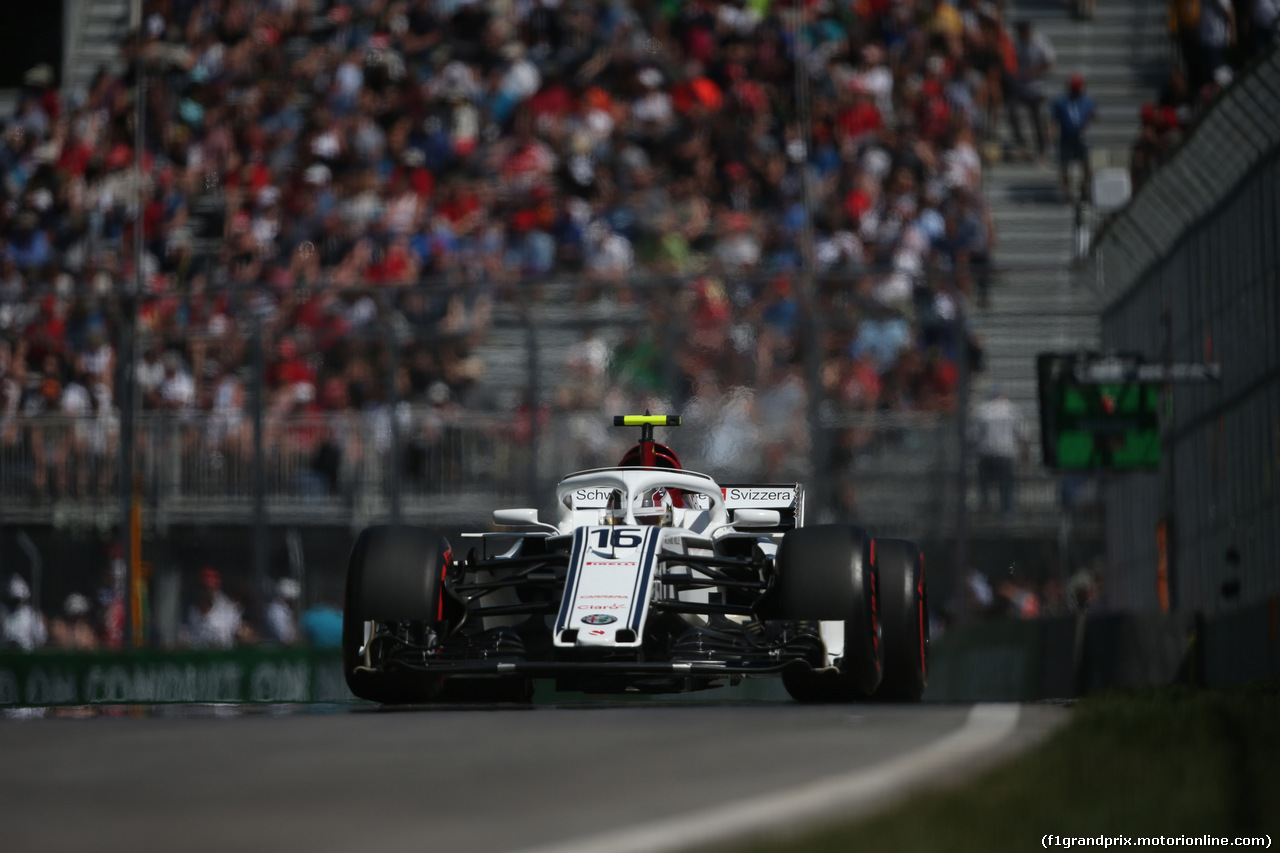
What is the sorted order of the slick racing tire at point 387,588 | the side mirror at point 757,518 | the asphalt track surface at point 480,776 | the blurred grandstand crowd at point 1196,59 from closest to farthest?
1. the asphalt track surface at point 480,776
2. the slick racing tire at point 387,588
3. the side mirror at point 757,518
4. the blurred grandstand crowd at point 1196,59

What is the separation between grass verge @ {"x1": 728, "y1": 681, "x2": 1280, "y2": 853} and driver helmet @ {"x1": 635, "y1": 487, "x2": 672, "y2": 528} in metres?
4.08

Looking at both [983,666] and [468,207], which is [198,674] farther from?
[468,207]

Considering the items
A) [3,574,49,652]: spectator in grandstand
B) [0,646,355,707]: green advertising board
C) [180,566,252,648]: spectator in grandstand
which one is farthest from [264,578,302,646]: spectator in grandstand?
[3,574,49,652]: spectator in grandstand

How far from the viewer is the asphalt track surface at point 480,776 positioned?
4.53 m

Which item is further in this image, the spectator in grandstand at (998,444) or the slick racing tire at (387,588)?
the spectator in grandstand at (998,444)

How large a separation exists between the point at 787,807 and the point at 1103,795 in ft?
2.38

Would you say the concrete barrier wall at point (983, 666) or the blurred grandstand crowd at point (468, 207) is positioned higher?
the blurred grandstand crowd at point (468, 207)

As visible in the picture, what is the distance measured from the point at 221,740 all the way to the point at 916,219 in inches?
546

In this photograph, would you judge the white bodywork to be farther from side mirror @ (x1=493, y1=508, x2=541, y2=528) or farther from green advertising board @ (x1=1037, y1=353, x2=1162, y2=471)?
green advertising board @ (x1=1037, y1=353, x2=1162, y2=471)

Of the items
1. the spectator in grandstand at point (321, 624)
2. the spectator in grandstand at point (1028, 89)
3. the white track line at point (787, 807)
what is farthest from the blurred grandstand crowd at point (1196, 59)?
the white track line at point (787, 807)

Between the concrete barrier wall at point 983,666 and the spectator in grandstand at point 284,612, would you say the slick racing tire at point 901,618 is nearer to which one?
the concrete barrier wall at point 983,666

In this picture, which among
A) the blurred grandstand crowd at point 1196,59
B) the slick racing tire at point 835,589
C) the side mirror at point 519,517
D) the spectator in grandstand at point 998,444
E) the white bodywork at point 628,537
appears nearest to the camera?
the white bodywork at point 628,537

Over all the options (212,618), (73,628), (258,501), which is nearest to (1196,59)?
(258,501)

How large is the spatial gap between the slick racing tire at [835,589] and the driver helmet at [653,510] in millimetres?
1124
